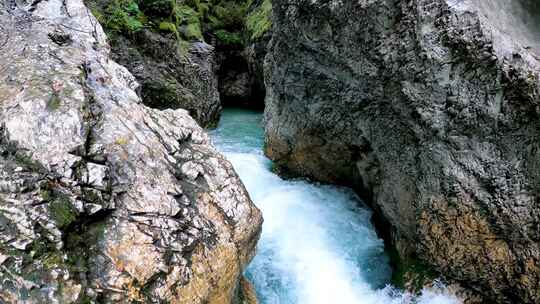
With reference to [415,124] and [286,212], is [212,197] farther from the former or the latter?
[286,212]

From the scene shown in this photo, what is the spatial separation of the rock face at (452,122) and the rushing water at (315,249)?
2.21ft

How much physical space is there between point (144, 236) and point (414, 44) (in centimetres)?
412

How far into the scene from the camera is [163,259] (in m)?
3.00

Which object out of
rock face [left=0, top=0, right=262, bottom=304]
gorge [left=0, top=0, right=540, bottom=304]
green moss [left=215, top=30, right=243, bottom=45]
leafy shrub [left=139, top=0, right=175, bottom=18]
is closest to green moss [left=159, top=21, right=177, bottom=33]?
leafy shrub [left=139, top=0, right=175, bottom=18]

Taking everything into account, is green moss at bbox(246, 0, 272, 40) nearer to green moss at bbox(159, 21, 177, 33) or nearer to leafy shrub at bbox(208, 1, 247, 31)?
leafy shrub at bbox(208, 1, 247, 31)

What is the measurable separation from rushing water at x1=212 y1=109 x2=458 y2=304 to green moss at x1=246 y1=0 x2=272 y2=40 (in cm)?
593

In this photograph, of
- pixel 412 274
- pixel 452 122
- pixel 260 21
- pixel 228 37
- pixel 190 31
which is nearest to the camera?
pixel 452 122

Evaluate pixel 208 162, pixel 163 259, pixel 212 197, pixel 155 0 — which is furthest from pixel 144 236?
pixel 155 0

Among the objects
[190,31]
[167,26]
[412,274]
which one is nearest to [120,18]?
[167,26]

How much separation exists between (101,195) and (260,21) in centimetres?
1151

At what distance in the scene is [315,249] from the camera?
6.66 metres

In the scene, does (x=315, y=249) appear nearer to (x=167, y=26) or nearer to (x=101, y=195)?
(x=101, y=195)

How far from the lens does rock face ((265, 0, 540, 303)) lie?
4605 mm

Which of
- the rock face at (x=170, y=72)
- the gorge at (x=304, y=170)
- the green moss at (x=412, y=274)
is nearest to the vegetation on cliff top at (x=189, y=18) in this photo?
the rock face at (x=170, y=72)
